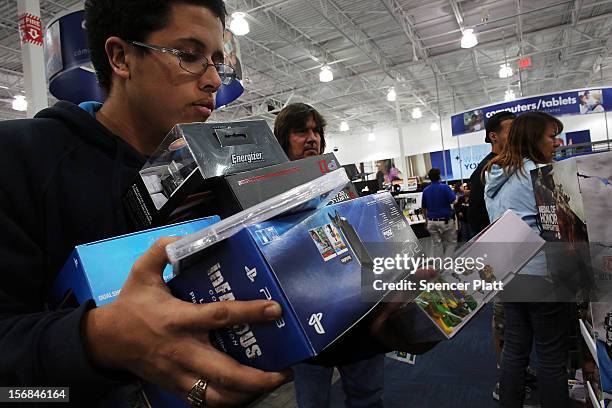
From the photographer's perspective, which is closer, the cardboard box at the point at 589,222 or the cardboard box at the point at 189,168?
the cardboard box at the point at 189,168

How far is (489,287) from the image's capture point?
518 mm

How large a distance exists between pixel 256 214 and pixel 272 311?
98 mm

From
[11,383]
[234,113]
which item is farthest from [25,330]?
[234,113]

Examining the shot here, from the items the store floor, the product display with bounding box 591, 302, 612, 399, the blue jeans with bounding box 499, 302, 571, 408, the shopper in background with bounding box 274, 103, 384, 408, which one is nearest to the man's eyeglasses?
the product display with bounding box 591, 302, 612, 399

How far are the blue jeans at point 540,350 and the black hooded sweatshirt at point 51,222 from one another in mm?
1823

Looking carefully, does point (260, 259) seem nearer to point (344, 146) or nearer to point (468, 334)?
point (468, 334)

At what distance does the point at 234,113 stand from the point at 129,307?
14698mm

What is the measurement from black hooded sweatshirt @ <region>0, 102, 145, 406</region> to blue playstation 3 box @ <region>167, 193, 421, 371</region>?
0.16 metres

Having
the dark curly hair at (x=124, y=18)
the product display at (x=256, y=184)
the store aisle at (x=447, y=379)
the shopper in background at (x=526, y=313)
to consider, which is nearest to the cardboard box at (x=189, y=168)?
the product display at (x=256, y=184)

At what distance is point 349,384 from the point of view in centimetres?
164

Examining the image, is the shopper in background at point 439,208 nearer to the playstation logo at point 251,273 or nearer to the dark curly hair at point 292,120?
the dark curly hair at point 292,120

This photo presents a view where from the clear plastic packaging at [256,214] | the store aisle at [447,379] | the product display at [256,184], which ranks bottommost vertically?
the store aisle at [447,379]

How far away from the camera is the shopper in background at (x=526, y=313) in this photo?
70.1 inches

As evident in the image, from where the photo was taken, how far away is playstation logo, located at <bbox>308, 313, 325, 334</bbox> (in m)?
0.38
